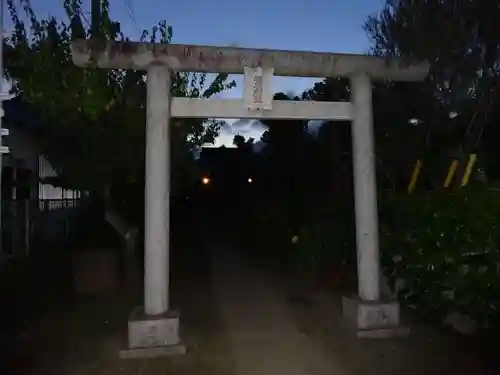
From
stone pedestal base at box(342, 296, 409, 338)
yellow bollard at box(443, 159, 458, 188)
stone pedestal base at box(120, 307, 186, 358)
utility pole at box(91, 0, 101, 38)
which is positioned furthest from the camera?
utility pole at box(91, 0, 101, 38)

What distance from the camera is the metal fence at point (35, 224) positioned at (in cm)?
995

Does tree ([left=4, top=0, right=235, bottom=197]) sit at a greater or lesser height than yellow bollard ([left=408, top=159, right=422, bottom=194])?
greater

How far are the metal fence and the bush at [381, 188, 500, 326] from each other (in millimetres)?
6073

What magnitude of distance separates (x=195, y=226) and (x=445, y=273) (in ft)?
61.1

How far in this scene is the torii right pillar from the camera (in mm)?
6379

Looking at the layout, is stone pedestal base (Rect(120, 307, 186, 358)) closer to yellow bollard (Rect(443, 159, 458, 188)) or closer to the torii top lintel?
the torii top lintel

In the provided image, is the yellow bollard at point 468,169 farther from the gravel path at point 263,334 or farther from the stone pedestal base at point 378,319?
the gravel path at point 263,334

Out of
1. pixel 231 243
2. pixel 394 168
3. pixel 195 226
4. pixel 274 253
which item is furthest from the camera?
pixel 195 226

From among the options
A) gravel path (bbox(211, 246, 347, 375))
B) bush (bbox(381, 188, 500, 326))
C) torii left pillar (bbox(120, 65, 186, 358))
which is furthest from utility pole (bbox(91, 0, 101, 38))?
bush (bbox(381, 188, 500, 326))

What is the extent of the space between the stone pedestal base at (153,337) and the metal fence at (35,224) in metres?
4.18

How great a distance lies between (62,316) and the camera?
724 cm

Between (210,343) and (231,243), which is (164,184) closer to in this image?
(210,343)

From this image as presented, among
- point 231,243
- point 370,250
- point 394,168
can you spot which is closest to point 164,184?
point 370,250

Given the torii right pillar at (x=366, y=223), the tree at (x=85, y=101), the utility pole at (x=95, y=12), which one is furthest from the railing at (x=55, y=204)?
the torii right pillar at (x=366, y=223)
